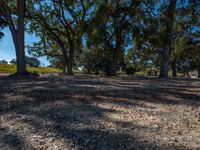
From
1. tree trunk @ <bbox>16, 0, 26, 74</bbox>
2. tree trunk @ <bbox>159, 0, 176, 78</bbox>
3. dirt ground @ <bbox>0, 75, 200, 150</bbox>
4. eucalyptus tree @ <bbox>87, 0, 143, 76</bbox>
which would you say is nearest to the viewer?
dirt ground @ <bbox>0, 75, 200, 150</bbox>

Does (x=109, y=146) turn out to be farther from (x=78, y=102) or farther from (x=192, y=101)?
(x=192, y=101)

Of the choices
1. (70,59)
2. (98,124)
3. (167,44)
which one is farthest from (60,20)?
(98,124)

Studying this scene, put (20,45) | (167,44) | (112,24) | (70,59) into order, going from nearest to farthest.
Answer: (20,45)
(167,44)
(112,24)
(70,59)

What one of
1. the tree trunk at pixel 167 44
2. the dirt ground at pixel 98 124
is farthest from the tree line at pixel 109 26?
the dirt ground at pixel 98 124

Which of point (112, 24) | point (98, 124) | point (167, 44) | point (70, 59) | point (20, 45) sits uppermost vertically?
point (112, 24)

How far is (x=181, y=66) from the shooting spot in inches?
1278

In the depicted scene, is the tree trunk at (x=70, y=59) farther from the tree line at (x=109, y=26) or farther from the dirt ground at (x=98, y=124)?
the dirt ground at (x=98, y=124)

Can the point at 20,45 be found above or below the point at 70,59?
above

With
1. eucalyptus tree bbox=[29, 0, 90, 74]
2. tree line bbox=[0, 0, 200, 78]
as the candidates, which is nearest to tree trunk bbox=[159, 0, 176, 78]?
tree line bbox=[0, 0, 200, 78]

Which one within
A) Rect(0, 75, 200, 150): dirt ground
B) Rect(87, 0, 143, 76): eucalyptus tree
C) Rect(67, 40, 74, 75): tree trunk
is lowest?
Rect(0, 75, 200, 150): dirt ground

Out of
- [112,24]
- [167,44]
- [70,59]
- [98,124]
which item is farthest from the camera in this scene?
[70,59]

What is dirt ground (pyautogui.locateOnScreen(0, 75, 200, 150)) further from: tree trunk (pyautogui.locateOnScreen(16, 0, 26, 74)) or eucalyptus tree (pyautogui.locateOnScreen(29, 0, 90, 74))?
eucalyptus tree (pyautogui.locateOnScreen(29, 0, 90, 74))

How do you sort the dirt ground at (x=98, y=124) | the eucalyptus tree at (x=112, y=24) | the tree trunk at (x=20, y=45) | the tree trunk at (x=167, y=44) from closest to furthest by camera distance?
the dirt ground at (x=98, y=124) → the tree trunk at (x=20, y=45) → the tree trunk at (x=167, y=44) → the eucalyptus tree at (x=112, y=24)

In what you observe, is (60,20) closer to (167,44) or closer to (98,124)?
(167,44)
